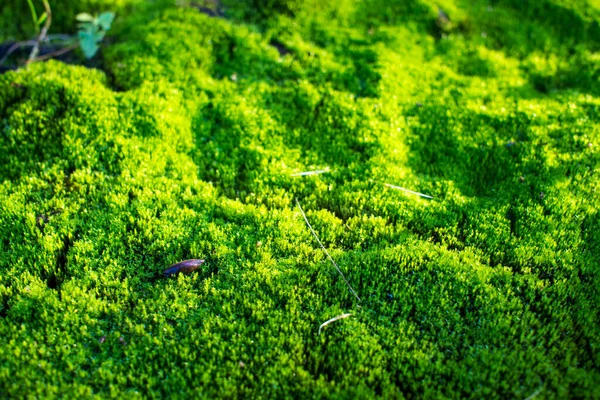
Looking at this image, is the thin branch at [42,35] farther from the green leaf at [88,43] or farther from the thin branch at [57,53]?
the green leaf at [88,43]

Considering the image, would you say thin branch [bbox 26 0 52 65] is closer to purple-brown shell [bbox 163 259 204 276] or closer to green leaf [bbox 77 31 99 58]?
green leaf [bbox 77 31 99 58]

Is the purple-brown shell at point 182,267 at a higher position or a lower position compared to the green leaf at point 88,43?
lower

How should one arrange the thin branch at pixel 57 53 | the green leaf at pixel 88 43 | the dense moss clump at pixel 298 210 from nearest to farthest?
the dense moss clump at pixel 298 210
the green leaf at pixel 88 43
the thin branch at pixel 57 53

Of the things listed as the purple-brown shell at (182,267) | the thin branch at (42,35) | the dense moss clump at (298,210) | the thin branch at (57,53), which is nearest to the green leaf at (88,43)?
the dense moss clump at (298,210)

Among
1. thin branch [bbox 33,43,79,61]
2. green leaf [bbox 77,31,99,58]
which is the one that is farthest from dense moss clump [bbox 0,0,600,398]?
thin branch [bbox 33,43,79,61]

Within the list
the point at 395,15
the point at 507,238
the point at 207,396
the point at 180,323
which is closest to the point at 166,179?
the point at 180,323
